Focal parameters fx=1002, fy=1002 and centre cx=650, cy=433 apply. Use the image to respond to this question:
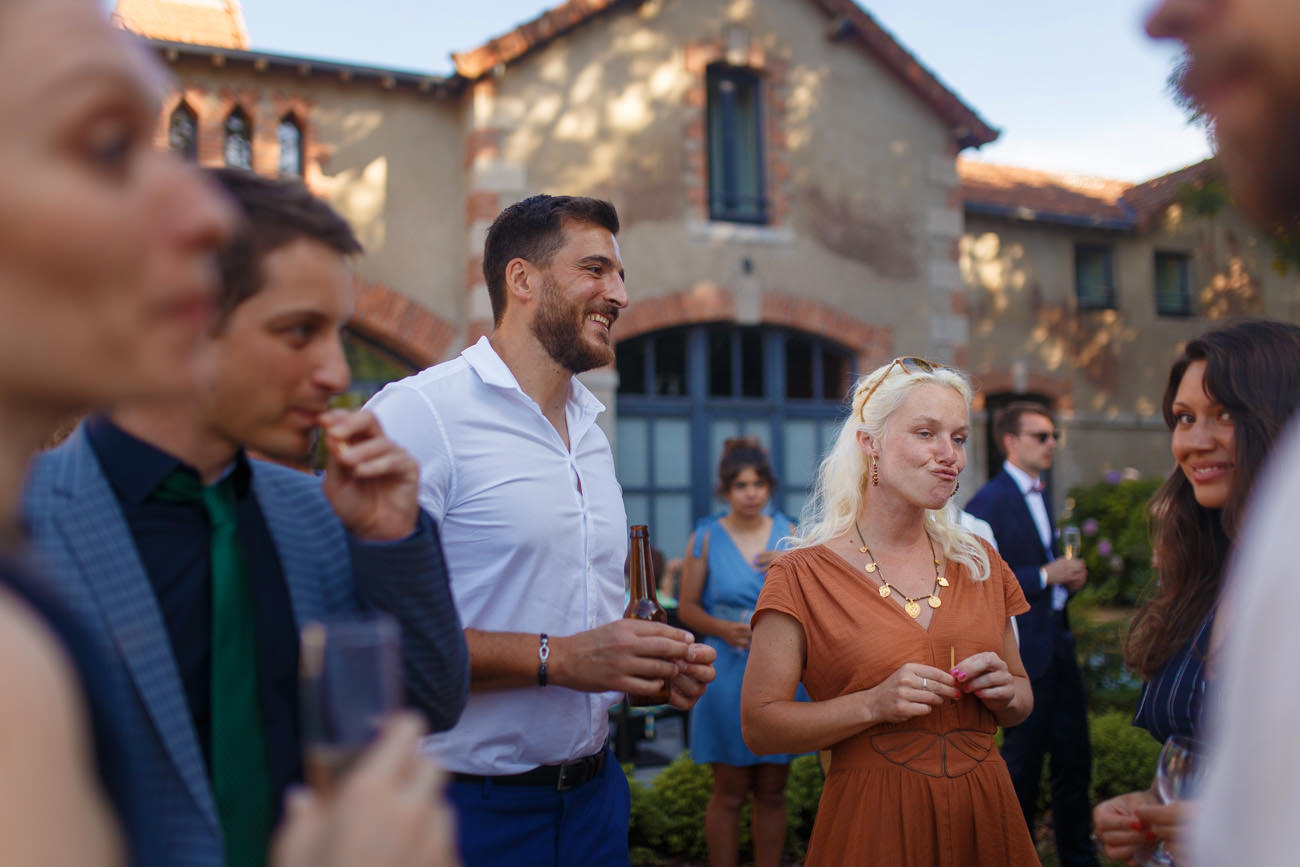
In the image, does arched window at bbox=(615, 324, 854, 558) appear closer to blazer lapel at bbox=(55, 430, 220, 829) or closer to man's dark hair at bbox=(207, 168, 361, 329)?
man's dark hair at bbox=(207, 168, 361, 329)

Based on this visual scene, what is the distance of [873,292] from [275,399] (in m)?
11.2

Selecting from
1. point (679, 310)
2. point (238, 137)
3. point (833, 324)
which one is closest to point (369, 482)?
point (238, 137)

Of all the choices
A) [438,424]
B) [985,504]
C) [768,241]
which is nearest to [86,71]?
[438,424]

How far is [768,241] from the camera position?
11.4m

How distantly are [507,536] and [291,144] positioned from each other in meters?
8.66

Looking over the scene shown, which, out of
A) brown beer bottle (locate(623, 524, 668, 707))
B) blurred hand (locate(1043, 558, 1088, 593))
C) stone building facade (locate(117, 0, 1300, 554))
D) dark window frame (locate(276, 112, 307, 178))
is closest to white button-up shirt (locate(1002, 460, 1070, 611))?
blurred hand (locate(1043, 558, 1088, 593))

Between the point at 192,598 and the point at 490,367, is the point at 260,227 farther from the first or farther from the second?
the point at 490,367

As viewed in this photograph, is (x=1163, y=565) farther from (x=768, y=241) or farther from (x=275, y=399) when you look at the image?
(x=768, y=241)

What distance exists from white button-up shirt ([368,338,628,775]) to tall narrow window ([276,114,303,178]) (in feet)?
26.7

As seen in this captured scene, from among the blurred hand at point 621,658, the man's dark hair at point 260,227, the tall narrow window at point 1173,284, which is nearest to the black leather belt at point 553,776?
the blurred hand at point 621,658

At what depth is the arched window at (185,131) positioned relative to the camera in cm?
936

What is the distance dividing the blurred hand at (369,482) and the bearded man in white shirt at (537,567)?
2.83ft

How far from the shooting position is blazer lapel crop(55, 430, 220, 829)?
1.16 meters

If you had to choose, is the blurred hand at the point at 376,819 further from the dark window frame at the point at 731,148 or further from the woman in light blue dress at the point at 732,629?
the dark window frame at the point at 731,148
